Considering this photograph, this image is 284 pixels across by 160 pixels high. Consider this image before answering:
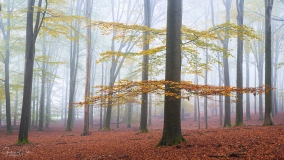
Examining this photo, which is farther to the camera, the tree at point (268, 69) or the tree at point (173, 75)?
the tree at point (268, 69)

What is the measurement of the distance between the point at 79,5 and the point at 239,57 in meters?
16.1

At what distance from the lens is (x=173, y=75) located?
21.4ft

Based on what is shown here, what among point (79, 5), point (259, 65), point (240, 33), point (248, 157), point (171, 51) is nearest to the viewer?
point (248, 157)

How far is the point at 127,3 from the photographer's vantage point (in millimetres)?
20578

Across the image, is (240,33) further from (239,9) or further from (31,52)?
(31,52)

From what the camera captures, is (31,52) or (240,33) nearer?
(240,33)

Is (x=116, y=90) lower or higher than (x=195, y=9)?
lower

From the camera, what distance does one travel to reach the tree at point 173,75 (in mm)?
6391

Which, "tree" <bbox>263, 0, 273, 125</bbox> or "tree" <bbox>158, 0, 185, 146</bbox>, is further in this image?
"tree" <bbox>263, 0, 273, 125</bbox>

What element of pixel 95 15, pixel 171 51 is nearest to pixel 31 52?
pixel 171 51

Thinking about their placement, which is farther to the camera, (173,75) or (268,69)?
(268,69)

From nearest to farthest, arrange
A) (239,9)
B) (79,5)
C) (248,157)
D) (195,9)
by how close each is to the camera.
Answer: (248,157) < (239,9) < (79,5) < (195,9)

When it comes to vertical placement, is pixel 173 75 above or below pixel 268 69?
below

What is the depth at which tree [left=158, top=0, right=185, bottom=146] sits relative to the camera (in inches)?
252
